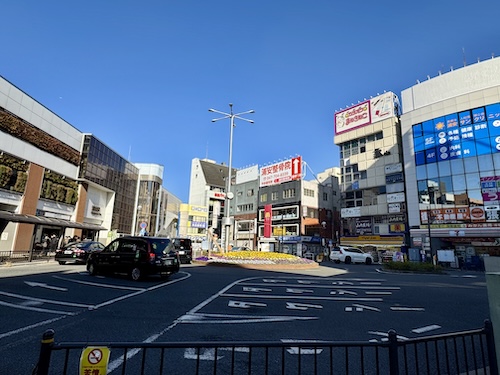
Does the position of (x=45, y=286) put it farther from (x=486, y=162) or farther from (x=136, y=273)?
(x=486, y=162)

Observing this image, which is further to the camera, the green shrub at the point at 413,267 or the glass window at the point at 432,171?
the glass window at the point at 432,171

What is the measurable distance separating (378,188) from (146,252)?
139ft

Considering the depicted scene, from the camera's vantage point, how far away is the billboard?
48000mm

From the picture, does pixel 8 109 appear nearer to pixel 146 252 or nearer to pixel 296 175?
pixel 146 252

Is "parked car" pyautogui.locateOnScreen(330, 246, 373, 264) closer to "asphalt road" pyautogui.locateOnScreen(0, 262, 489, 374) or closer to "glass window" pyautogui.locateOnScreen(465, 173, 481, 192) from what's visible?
"glass window" pyautogui.locateOnScreen(465, 173, 481, 192)

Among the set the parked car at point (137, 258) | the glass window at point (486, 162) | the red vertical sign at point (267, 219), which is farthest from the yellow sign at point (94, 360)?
the red vertical sign at point (267, 219)

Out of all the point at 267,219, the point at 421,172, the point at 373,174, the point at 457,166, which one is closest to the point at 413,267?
the point at 457,166

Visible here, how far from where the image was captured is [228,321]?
6469 mm

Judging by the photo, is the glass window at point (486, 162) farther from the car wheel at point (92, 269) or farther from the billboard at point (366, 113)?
the car wheel at point (92, 269)

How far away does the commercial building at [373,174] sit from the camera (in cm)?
4319

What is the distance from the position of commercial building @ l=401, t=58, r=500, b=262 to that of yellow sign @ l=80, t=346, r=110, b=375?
125 ft

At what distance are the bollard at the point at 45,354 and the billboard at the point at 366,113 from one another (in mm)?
51936

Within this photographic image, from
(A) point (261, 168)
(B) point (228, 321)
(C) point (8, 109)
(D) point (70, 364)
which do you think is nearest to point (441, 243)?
(A) point (261, 168)

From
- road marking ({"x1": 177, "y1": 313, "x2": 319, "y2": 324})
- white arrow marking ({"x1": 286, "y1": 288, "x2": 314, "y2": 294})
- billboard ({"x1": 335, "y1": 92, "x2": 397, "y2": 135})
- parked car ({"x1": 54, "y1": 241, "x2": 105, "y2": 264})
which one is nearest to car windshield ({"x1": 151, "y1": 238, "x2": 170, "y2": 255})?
white arrow marking ({"x1": 286, "y1": 288, "x2": 314, "y2": 294})
